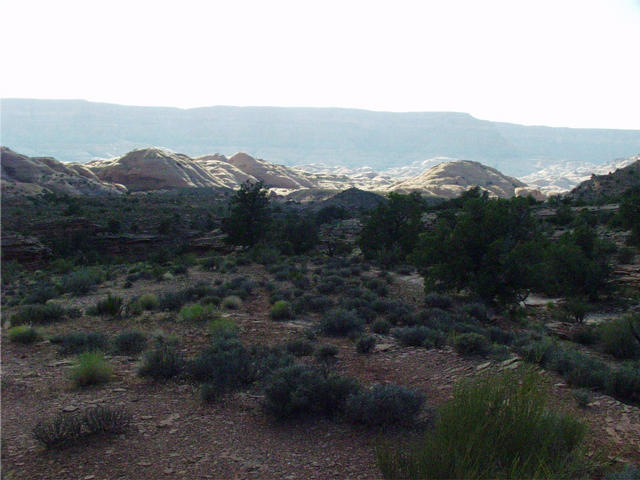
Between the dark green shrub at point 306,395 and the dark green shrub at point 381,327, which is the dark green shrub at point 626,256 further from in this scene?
the dark green shrub at point 306,395

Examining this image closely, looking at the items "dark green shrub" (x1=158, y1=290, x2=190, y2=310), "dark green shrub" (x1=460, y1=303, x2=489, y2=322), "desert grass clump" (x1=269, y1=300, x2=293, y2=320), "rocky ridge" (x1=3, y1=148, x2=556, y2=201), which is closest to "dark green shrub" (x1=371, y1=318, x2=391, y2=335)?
"desert grass clump" (x1=269, y1=300, x2=293, y2=320)

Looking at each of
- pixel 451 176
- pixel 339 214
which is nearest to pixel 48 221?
pixel 339 214

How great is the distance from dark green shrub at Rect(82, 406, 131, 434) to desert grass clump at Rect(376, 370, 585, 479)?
3248mm

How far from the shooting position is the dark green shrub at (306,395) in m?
5.57

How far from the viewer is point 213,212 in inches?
1700

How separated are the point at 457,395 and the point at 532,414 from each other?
0.56 metres

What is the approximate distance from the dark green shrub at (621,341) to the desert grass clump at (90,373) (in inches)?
387

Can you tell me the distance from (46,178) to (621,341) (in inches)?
2481

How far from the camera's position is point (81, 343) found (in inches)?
355

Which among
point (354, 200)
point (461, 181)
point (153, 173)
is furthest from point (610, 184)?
point (153, 173)

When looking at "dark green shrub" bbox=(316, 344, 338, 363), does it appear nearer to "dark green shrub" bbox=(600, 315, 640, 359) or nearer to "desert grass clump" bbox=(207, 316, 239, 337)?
"desert grass clump" bbox=(207, 316, 239, 337)

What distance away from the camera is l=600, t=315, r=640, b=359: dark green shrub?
9.35m

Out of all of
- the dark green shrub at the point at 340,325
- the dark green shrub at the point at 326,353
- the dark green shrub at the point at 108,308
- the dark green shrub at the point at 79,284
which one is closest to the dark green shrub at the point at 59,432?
the dark green shrub at the point at 326,353

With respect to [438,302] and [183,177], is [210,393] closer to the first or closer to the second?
[438,302]
